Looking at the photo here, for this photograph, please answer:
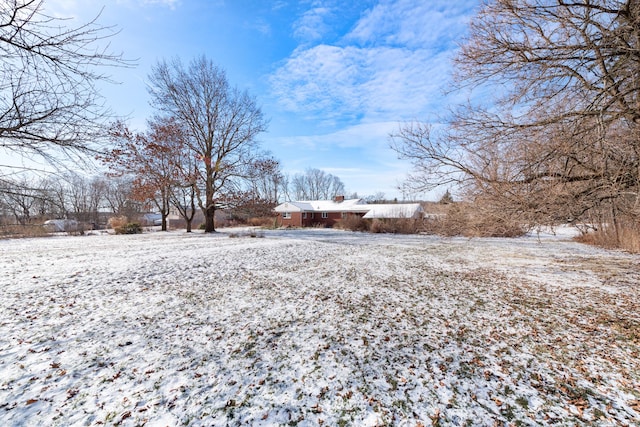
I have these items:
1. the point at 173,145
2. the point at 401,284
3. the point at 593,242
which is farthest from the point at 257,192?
the point at 593,242

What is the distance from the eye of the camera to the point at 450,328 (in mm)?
4027

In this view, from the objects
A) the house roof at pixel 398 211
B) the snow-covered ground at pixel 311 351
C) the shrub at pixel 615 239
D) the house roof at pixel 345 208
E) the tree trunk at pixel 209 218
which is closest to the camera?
the snow-covered ground at pixel 311 351

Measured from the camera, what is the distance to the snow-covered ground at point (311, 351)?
2.38 meters

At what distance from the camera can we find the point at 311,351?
3.34 metres

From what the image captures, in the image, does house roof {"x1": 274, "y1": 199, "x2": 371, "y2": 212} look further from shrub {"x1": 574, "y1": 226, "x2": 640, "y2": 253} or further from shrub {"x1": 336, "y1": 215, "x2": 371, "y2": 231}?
shrub {"x1": 574, "y1": 226, "x2": 640, "y2": 253}

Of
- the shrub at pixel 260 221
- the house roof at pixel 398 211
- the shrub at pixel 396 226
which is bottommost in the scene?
A: the shrub at pixel 396 226

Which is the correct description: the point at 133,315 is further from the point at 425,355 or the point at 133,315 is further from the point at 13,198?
the point at 425,355

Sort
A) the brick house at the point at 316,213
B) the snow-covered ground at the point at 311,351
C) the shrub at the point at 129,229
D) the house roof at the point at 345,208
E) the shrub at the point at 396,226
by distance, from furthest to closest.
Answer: the brick house at the point at 316,213, the house roof at the point at 345,208, the shrub at the point at 396,226, the shrub at the point at 129,229, the snow-covered ground at the point at 311,351

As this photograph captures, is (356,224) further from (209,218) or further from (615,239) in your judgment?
(615,239)

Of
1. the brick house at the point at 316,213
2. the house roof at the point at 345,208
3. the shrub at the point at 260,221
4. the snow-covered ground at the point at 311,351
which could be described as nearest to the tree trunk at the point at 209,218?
the shrub at the point at 260,221

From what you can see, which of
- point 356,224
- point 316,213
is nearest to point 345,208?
point 316,213

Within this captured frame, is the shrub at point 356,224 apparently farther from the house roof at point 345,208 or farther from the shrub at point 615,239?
the shrub at point 615,239

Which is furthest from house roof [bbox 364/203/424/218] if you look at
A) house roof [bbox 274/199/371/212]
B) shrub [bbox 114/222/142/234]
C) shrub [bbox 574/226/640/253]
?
shrub [bbox 114/222/142/234]

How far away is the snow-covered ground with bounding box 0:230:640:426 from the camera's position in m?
2.38
